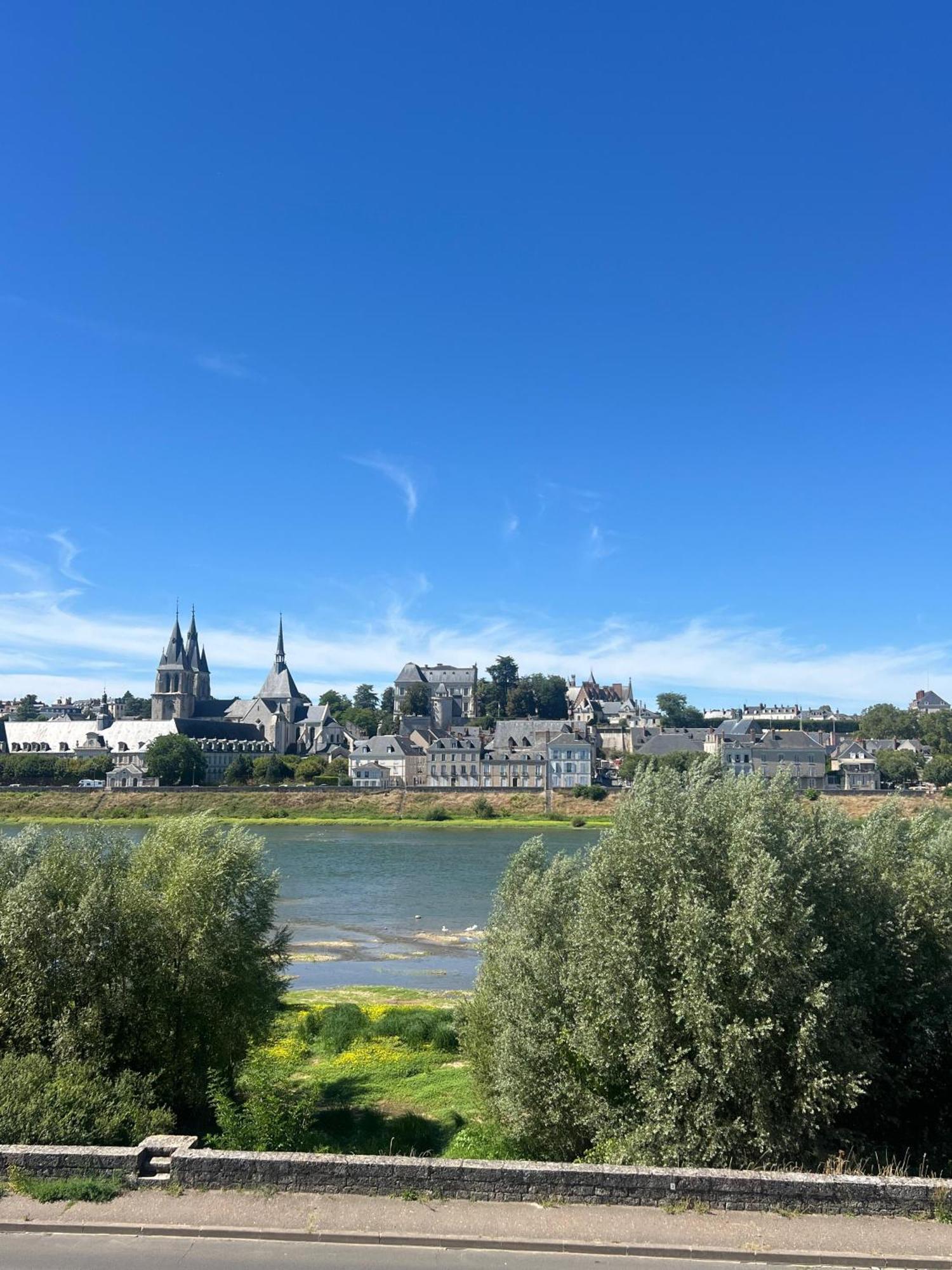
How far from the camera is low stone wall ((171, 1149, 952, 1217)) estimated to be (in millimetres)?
8492

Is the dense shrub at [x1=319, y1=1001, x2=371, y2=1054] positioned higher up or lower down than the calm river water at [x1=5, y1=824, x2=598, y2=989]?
higher up

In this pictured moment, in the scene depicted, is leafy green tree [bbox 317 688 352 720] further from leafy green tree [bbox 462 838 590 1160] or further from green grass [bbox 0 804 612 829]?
leafy green tree [bbox 462 838 590 1160]

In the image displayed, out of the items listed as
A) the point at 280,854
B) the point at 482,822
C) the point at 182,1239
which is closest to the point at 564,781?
the point at 482,822

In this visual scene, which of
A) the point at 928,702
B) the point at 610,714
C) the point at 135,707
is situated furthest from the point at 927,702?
the point at 135,707

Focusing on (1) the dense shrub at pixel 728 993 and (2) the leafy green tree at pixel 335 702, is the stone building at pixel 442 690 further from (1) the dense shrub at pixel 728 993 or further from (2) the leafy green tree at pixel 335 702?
(1) the dense shrub at pixel 728 993

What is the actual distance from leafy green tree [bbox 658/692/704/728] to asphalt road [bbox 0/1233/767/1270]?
14130 cm

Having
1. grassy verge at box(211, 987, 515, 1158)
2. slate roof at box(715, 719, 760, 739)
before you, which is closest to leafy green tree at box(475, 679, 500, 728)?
slate roof at box(715, 719, 760, 739)

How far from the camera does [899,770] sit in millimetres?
101062

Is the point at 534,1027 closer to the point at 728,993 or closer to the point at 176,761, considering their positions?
the point at 728,993

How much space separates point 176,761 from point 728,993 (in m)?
96.7

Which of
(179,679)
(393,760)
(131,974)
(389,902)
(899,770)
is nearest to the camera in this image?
(131,974)

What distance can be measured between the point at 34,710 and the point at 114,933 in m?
183

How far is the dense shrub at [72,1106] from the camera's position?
9781 mm

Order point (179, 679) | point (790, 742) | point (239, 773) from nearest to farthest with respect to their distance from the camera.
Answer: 1. point (790, 742)
2. point (239, 773)
3. point (179, 679)
